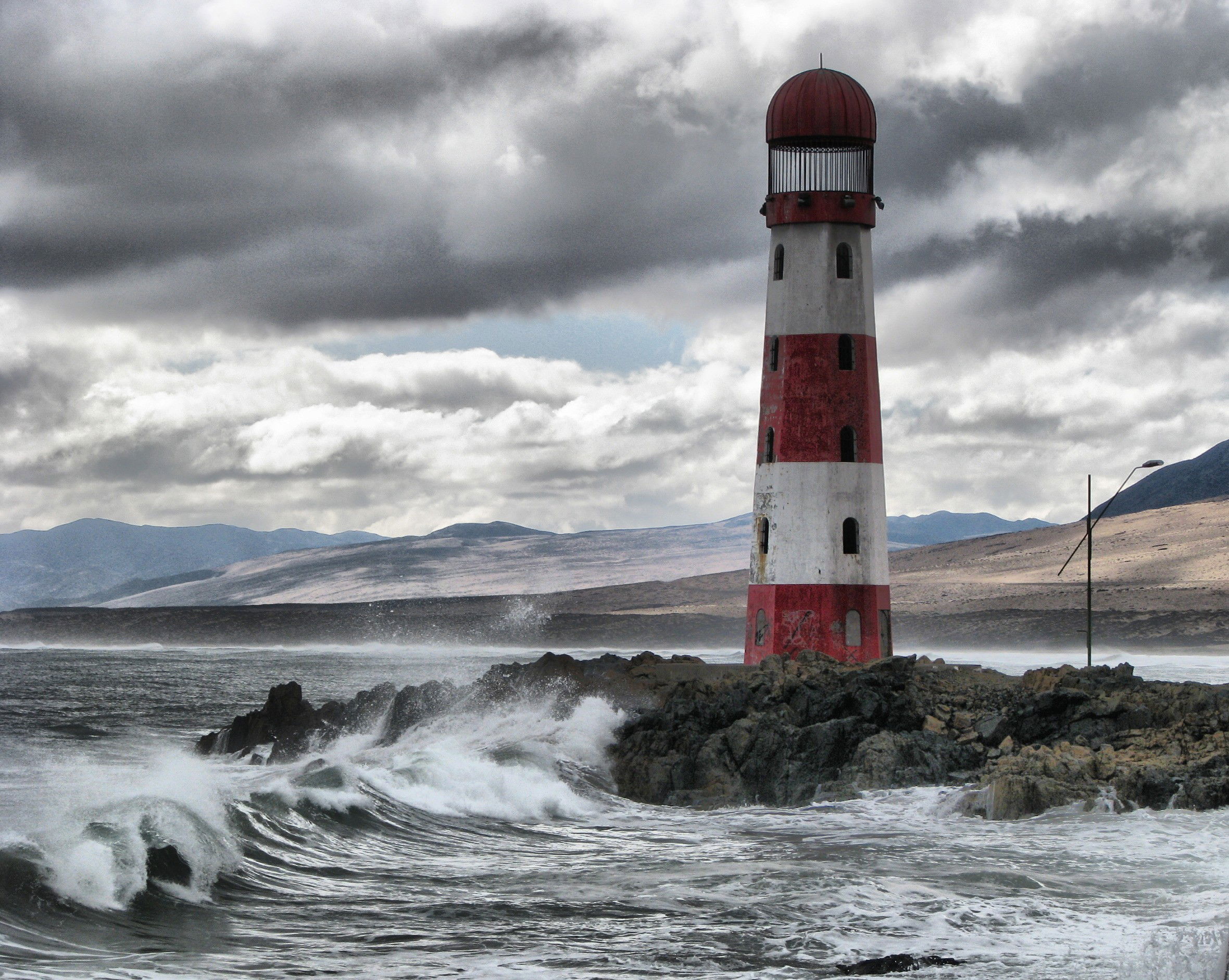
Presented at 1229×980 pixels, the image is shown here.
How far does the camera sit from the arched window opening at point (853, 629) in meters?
20.8

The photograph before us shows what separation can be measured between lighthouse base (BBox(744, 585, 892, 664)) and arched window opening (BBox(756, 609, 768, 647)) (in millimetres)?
72

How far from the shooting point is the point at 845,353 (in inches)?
826

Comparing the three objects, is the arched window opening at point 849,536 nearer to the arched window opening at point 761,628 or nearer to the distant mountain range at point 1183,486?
the arched window opening at point 761,628

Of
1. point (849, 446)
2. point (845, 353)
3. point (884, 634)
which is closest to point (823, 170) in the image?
point (845, 353)

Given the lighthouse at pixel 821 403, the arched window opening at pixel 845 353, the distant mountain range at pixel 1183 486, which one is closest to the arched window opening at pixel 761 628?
the lighthouse at pixel 821 403

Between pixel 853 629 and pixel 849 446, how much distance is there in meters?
2.52

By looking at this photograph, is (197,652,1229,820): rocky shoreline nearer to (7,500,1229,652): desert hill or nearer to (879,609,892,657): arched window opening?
(879,609,892,657): arched window opening

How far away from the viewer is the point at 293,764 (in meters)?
21.2

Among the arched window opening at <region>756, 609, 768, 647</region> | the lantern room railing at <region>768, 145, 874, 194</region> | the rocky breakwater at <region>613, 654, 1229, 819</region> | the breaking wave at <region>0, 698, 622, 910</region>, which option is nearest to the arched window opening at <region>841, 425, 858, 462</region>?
the arched window opening at <region>756, 609, 768, 647</region>

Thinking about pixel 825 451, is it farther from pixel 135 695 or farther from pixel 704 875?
pixel 135 695

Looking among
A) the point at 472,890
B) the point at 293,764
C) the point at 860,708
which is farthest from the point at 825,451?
the point at 472,890

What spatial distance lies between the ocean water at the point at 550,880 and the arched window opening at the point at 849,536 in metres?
4.25

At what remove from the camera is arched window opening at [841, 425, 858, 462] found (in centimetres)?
2088

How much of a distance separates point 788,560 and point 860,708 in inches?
131
